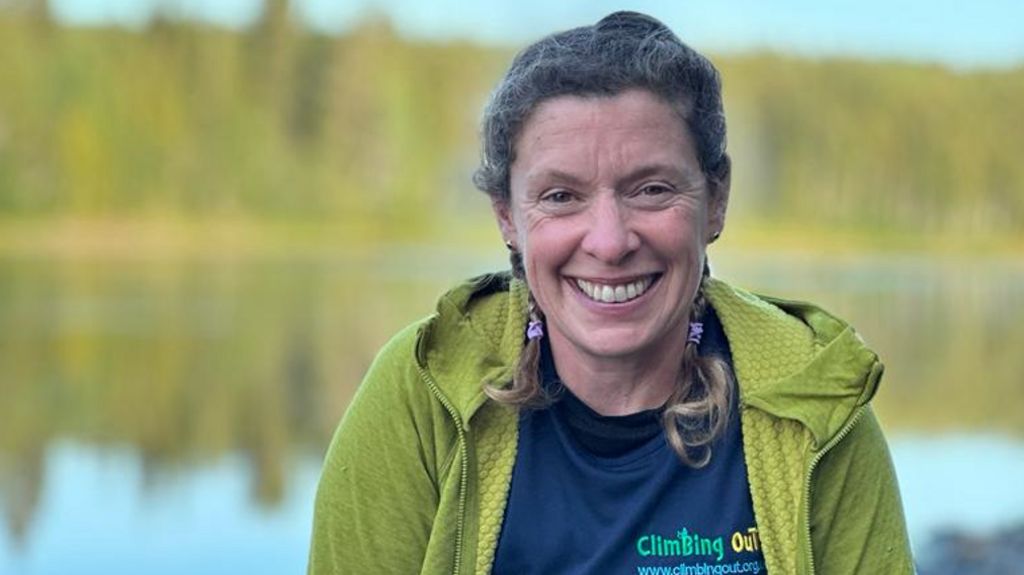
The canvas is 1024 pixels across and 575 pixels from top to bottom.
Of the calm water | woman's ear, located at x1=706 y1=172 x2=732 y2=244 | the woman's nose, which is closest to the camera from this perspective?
the woman's nose

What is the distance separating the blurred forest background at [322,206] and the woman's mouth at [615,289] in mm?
12439

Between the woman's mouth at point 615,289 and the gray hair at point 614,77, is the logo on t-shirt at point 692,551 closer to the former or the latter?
the woman's mouth at point 615,289

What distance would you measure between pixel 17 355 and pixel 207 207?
10.3ft

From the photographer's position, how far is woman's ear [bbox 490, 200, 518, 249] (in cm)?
161

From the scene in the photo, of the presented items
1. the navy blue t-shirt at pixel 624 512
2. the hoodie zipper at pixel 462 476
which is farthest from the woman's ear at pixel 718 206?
the hoodie zipper at pixel 462 476

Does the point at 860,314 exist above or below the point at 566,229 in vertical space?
below

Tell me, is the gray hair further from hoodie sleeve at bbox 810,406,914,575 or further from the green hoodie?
hoodie sleeve at bbox 810,406,914,575

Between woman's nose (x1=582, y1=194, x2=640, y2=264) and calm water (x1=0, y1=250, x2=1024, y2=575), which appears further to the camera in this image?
calm water (x1=0, y1=250, x2=1024, y2=575)

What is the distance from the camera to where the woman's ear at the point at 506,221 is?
1614mm

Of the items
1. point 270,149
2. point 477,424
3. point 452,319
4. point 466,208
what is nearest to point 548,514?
point 477,424

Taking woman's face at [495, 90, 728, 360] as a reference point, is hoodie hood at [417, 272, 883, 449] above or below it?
below

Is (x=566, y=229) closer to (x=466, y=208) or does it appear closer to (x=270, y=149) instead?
(x=466, y=208)

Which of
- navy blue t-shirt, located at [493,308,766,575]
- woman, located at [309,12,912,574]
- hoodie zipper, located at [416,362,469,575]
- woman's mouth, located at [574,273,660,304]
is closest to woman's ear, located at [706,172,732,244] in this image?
woman, located at [309,12,912,574]

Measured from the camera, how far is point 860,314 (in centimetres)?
1645
